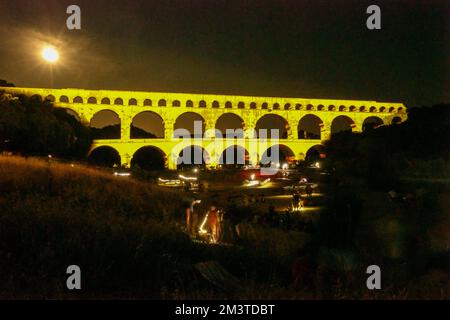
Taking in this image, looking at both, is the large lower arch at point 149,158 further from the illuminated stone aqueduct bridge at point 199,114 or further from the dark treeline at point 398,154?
the dark treeline at point 398,154

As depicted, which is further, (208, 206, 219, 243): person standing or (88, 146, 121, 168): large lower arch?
(88, 146, 121, 168): large lower arch

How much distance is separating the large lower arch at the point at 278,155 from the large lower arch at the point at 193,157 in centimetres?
828

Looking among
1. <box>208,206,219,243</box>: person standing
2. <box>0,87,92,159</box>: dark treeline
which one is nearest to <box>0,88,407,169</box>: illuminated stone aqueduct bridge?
<box>0,87,92,159</box>: dark treeline

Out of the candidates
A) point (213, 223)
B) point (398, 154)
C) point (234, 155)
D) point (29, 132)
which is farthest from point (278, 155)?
point (213, 223)

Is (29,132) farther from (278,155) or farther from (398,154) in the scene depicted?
(278,155)

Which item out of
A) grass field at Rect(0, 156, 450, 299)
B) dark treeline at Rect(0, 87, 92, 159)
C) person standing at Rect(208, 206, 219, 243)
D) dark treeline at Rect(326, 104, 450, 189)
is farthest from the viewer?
dark treeline at Rect(0, 87, 92, 159)

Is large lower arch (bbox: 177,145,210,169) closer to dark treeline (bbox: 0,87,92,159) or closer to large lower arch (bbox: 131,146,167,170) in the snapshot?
large lower arch (bbox: 131,146,167,170)

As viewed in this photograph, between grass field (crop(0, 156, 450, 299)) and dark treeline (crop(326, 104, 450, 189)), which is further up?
dark treeline (crop(326, 104, 450, 189))

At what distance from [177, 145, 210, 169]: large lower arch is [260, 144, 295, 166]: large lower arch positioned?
8276 mm

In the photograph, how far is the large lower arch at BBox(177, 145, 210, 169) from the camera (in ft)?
198

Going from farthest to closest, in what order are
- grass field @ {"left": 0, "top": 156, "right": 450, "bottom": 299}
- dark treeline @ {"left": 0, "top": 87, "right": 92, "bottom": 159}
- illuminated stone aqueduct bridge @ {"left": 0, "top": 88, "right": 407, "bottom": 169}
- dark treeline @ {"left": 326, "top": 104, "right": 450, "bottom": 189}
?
1. illuminated stone aqueduct bridge @ {"left": 0, "top": 88, "right": 407, "bottom": 169}
2. dark treeline @ {"left": 0, "top": 87, "right": 92, "bottom": 159}
3. dark treeline @ {"left": 326, "top": 104, "right": 450, "bottom": 189}
4. grass field @ {"left": 0, "top": 156, "right": 450, "bottom": 299}

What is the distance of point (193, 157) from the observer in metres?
63.8

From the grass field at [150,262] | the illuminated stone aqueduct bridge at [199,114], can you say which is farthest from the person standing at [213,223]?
the illuminated stone aqueduct bridge at [199,114]

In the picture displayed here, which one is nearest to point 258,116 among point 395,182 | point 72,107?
point 72,107
